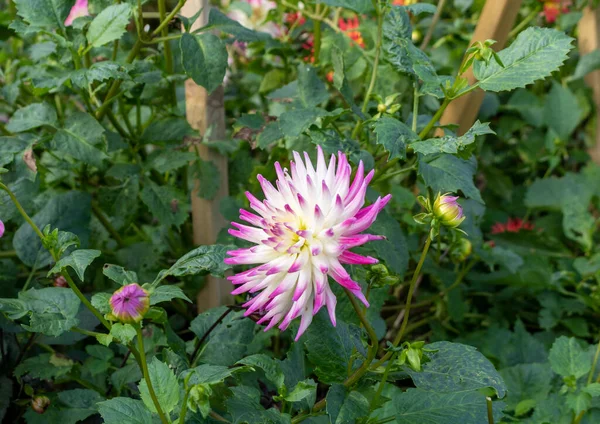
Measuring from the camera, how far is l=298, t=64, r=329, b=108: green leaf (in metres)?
1.03

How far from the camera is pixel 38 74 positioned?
1.18 metres

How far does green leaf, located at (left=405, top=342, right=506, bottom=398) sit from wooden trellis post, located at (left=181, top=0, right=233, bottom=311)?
0.58m

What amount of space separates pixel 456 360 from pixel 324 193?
0.25 metres

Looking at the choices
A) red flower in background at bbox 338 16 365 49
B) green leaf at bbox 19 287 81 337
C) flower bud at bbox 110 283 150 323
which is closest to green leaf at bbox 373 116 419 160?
flower bud at bbox 110 283 150 323

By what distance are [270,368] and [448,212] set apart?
0.87ft

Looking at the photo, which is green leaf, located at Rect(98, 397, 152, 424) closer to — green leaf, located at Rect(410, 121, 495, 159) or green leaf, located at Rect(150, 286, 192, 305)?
green leaf, located at Rect(150, 286, 192, 305)

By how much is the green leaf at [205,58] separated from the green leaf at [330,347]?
16.7 inches

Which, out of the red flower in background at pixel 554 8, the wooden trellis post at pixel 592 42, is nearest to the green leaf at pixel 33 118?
the red flower in background at pixel 554 8

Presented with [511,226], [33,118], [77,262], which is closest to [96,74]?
[33,118]

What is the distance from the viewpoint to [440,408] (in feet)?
2.38

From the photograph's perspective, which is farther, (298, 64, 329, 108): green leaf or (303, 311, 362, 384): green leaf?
(298, 64, 329, 108): green leaf

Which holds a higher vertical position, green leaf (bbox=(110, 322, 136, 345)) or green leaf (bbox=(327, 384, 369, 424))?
green leaf (bbox=(110, 322, 136, 345))

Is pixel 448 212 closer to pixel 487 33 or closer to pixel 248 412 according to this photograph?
pixel 248 412

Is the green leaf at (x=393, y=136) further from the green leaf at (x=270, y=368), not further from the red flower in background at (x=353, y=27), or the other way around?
the red flower in background at (x=353, y=27)
